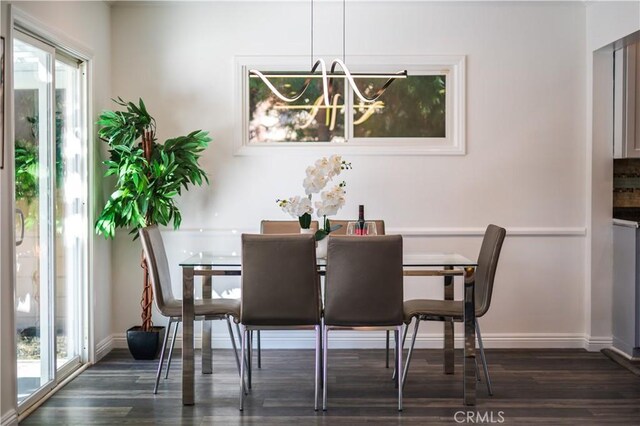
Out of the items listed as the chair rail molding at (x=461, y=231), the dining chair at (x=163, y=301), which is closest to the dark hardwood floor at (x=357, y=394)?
the dining chair at (x=163, y=301)

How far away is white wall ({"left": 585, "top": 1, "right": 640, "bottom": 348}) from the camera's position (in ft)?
17.0

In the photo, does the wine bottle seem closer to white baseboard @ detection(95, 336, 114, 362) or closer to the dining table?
the dining table

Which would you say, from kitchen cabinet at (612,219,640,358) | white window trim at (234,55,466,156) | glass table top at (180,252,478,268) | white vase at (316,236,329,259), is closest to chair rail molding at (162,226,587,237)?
kitchen cabinet at (612,219,640,358)

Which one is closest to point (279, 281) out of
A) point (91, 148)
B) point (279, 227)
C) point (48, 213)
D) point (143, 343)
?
point (279, 227)

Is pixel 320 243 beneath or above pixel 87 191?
beneath

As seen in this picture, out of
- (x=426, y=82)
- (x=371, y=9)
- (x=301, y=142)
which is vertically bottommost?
(x=301, y=142)

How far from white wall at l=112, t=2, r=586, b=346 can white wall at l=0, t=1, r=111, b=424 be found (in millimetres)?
196

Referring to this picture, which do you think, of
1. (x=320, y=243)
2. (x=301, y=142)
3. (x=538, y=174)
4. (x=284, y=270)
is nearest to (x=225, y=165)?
(x=301, y=142)

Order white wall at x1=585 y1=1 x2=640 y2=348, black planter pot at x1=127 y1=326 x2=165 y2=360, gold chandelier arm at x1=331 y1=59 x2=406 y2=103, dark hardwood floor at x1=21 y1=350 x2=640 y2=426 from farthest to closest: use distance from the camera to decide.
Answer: white wall at x1=585 y1=1 x2=640 y2=348
black planter pot at x1=127 y1=326 x2=165 y2=360
gold chandelier arm at x1=331 y1=59 x2=406 y2=103
dark hardwood floor at x1=21 y1=350 x2=640 y2=426

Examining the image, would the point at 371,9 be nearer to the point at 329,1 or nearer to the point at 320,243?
the point at 329,1

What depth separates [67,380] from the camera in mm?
4426

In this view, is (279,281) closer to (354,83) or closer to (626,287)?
(354,83)

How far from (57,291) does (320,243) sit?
167 cm

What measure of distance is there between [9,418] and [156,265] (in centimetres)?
110
